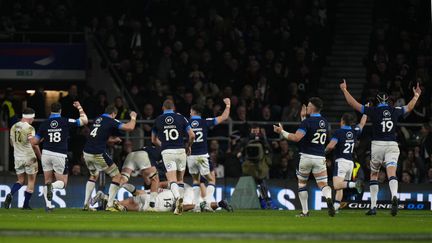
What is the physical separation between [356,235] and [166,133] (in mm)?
8540

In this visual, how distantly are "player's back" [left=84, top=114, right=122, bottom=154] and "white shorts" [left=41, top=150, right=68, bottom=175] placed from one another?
631 millimetres

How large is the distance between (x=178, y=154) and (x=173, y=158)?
0.15 meters

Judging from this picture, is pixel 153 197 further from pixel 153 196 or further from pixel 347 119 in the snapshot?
pixel 347 119

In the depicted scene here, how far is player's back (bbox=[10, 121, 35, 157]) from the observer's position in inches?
1091

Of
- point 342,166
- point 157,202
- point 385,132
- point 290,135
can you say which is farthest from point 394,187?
point 157,202

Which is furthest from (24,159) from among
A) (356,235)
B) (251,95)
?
(356,235)

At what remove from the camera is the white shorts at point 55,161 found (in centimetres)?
2678

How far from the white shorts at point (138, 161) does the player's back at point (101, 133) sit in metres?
1.31

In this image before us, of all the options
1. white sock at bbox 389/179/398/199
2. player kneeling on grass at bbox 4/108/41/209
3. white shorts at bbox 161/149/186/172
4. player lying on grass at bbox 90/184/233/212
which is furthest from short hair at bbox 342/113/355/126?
player kneeling on grass at bbox 4/108/41/209

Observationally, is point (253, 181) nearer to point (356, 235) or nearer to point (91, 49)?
point (91, 49)

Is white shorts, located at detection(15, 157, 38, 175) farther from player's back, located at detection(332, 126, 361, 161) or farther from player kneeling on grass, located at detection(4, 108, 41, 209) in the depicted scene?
player's back, located at detection(332, 126, 361, 161)

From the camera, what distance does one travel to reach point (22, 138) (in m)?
27.7

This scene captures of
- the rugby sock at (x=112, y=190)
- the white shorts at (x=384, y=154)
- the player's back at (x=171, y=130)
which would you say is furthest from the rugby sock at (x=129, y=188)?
the white shorts at (x=384, y=154)

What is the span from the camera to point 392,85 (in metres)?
34.2
